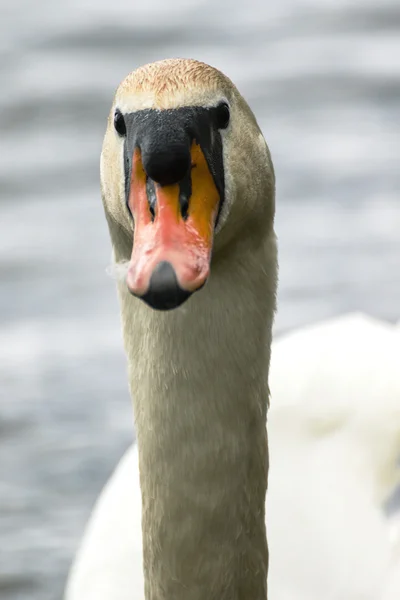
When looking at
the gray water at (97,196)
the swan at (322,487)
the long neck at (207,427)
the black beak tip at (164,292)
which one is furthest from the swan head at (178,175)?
the gray water at (97,196)

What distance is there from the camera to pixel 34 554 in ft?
14.4

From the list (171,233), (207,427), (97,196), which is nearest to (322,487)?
(207,427)

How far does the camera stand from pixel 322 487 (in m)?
3.84

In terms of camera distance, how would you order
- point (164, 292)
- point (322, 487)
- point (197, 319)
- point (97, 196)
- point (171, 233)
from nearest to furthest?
1. point (164, 292)
2. point (171, 233)
3. point (197, 319)
4. point (322, 487)
5. point (97, 196)

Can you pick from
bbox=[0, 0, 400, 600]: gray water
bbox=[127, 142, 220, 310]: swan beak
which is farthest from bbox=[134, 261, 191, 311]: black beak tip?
bbox=[0, 0, 400, 600]: gray water

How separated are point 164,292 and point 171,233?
5.9 inches

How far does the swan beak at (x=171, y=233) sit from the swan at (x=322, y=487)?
1.30 meters

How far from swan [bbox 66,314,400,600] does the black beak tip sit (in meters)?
1.36

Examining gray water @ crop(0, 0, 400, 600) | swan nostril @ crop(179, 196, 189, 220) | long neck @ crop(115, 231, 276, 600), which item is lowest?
long neck @ crop(115, 231, 276, 600)

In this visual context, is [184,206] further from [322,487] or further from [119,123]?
[322,487]

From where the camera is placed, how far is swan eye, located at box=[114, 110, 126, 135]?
2.57 meters

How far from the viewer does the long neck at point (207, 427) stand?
107 inches

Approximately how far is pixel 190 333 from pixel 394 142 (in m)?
4.03

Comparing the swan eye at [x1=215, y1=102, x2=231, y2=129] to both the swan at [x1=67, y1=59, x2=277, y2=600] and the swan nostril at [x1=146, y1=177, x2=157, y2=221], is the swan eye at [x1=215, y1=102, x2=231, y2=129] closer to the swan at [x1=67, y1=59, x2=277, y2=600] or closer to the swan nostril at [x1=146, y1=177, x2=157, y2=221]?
the swan at [x1=67, y1=59, x2=277, y2=600]
